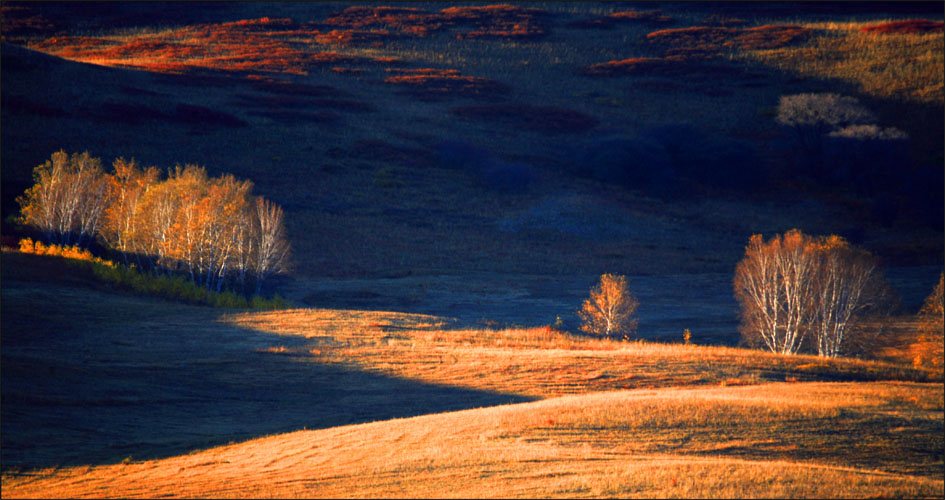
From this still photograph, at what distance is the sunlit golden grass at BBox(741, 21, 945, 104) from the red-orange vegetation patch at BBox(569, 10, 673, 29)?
19.4 metres

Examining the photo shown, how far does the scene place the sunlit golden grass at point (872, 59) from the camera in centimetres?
8706

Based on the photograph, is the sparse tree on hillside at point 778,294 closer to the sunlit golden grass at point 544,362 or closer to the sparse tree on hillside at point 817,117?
the sunlit golden grass at point 544,362

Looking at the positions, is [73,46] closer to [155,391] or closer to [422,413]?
[155,391]

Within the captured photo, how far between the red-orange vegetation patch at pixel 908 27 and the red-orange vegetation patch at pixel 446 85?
57.1 m

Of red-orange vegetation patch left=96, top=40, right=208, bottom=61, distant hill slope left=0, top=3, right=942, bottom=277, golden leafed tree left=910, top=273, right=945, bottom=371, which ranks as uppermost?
red-orange vegetation patch left=96, top=40, right=208, bottom=61

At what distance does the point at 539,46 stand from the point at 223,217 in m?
80.4

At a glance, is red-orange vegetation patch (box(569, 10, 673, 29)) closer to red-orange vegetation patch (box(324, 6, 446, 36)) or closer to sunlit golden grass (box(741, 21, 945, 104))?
sunlit golden grass (box(741, 21, 945, 104))

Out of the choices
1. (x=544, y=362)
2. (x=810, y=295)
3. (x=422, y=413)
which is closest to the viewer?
(x=422, y=413)

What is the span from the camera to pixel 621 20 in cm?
11694

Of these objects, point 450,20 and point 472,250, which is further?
point 450,20

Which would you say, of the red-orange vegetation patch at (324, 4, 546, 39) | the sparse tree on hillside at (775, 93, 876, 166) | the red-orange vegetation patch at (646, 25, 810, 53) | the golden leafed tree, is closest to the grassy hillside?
the golden leafed tree

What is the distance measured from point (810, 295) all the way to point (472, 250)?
29883 mm

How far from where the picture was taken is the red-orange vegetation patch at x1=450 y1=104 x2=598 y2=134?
86438 mm

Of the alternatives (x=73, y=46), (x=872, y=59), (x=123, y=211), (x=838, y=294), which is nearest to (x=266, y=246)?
(x=123, y=211)
